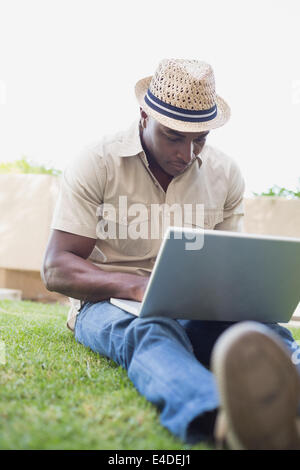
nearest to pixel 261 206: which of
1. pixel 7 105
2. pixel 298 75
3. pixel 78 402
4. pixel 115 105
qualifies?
pixel 298 75

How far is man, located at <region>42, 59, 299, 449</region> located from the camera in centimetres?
175

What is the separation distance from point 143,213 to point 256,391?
1436 mm

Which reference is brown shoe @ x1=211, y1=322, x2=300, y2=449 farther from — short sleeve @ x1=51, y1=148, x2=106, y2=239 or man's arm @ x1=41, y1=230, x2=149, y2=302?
short sleeve @ x1=51, y1=148, x2=106, y2=239

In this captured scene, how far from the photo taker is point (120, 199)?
94.9 inches

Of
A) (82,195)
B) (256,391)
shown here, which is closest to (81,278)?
(82,195)

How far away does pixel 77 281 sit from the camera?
217 cm

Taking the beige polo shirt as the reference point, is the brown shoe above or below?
above

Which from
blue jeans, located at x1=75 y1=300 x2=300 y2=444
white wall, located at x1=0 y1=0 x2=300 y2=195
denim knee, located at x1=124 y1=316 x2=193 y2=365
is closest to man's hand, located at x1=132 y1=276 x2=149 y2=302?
blue jeans, located at x1=75 y1=300 x2=300 y2=444

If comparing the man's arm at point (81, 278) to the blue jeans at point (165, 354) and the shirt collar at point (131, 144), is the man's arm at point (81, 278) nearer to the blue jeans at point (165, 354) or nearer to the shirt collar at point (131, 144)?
the blue jeans at point (165, 354)

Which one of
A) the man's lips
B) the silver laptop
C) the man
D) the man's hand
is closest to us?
the silver laptop

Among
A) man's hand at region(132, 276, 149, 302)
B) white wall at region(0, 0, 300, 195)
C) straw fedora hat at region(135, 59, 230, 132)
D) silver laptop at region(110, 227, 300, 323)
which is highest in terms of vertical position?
straw fedora hat at region(135, 59, 230, 132)

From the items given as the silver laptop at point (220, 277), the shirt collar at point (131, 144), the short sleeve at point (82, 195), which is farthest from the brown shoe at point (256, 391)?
the shirt collar at point (131, 144)

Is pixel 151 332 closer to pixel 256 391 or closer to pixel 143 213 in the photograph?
pixel 256 391

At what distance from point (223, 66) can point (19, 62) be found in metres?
4.00
